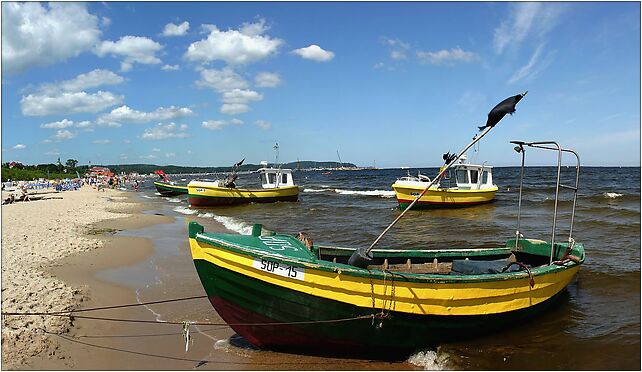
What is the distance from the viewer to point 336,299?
5746 mm

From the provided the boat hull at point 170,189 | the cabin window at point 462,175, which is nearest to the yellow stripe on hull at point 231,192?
the boat hull at point 170,189

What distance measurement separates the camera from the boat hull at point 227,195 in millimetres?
29136

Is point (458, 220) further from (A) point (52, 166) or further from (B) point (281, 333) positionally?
(A) point (52, 166)

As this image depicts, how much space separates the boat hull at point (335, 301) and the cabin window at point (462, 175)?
2261 centimetres

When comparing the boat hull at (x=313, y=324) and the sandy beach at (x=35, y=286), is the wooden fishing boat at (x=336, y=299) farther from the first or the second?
the sandy beach at (x=35, y=286)

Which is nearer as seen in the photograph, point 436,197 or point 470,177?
point 436,197

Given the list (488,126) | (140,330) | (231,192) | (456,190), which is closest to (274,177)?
(231,192)

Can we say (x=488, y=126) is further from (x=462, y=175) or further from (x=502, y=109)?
(x=462, y=175)

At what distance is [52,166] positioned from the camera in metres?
103

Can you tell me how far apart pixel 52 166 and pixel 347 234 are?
353 feet

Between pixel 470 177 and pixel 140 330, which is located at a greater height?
pixel 470 177

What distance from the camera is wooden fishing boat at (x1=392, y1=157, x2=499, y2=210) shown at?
25734mm

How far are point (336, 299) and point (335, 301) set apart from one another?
0.11 feet

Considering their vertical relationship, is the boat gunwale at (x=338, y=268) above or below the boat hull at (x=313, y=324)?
above
